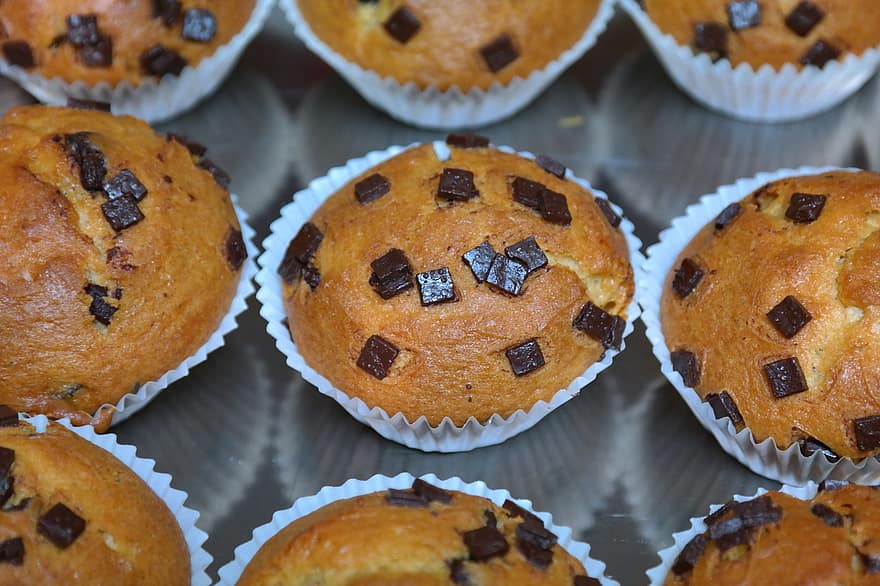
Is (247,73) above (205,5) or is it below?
below

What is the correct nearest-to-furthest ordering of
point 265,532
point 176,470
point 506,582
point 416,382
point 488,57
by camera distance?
point 506,582
point 265,532
point 416,382
point 176,470
point 488,57

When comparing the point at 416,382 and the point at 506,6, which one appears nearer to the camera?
the point at 416,382

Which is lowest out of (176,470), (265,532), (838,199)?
(176,470)

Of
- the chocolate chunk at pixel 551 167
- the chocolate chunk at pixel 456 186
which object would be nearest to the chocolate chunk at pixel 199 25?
the chocolate chunk at pixel 456 186

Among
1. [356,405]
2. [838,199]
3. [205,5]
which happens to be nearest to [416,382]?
[356,405]

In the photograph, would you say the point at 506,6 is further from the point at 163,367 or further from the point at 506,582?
the point at 506,582

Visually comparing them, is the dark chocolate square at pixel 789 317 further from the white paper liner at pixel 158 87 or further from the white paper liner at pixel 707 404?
the white paper liner at pixel 158 87

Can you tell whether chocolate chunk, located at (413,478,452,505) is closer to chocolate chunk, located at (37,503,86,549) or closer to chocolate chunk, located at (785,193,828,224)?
chocolate chunk, located at (37,503,86,549)
